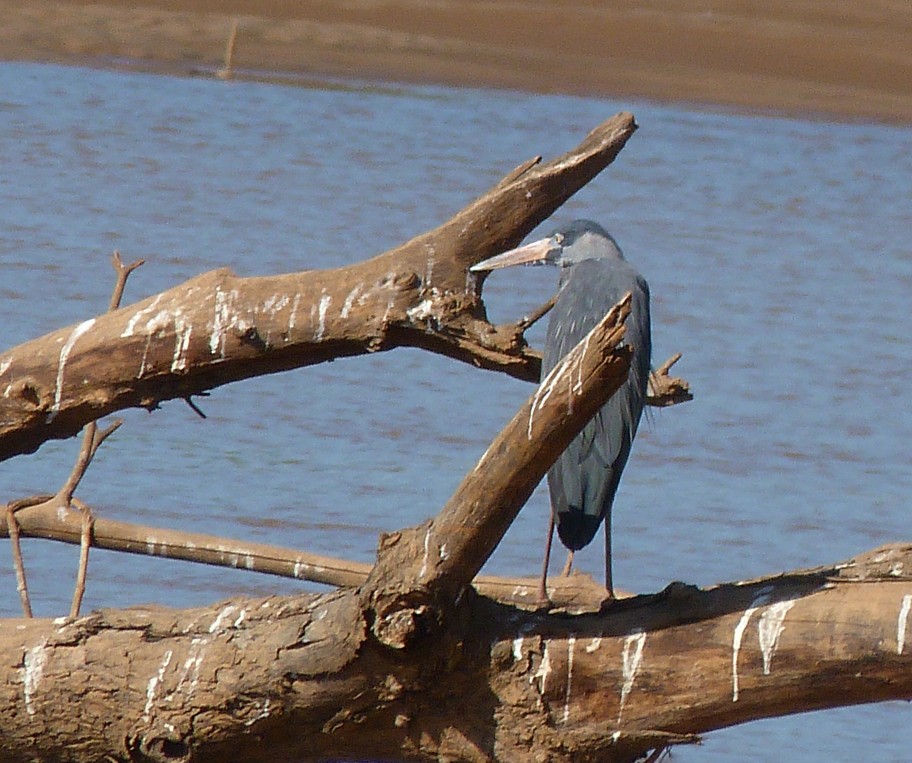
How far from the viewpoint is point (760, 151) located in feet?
45.0

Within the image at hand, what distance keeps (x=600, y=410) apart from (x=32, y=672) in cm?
120

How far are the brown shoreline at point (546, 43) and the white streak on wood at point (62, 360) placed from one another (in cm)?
1198

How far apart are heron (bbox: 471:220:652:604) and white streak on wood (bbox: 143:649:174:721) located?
900mm

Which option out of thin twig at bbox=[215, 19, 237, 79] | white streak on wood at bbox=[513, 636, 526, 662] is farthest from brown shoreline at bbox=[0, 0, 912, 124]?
white streak on wood at bbox=[513, 636, 526, 662]

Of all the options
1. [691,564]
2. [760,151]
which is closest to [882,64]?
[760,151]

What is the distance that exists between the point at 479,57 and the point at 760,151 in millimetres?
3421

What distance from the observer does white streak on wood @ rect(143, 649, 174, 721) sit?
9.61 ft

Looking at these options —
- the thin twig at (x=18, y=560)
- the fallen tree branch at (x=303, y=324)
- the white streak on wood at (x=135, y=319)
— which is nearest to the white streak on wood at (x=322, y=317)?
the fallen tree branch at (x=303, y=324)

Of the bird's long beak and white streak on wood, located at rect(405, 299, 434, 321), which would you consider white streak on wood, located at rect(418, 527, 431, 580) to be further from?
the bird's long beak

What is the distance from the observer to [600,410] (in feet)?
11.6

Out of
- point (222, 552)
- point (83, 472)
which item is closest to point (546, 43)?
point (222, 552)

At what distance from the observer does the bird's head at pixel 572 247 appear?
13.6ft

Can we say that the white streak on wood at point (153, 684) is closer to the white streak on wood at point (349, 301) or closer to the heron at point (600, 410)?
the white streak on wood at point (349, 301)

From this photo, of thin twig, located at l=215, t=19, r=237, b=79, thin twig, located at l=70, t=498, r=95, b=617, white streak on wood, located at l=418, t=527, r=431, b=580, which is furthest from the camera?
thin twig, located at l=215, t=19, r=237, b=79
